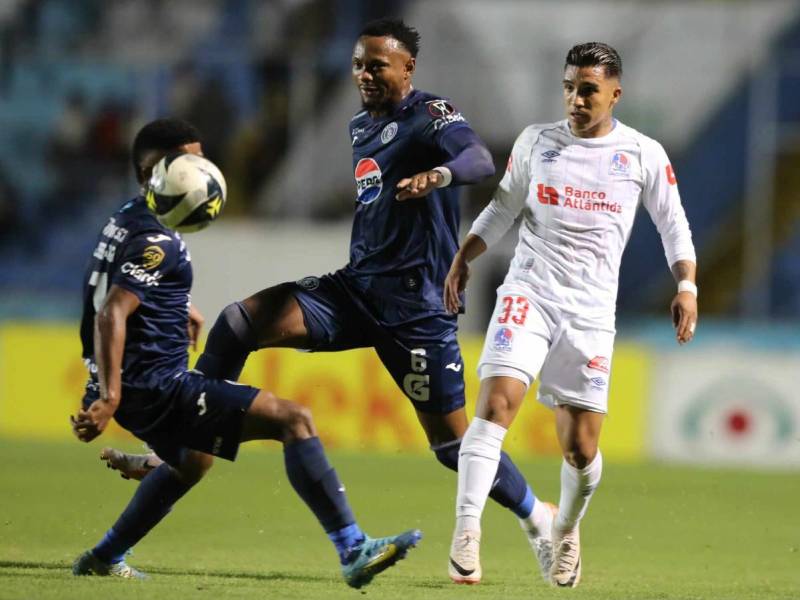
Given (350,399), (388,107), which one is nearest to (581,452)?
(388,107)

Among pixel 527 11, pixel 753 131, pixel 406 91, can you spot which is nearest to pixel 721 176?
pixel 753 131

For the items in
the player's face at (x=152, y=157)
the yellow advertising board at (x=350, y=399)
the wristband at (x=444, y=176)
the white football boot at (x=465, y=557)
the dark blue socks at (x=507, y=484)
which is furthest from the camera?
the yellow advertising board at (x=350, y=399)

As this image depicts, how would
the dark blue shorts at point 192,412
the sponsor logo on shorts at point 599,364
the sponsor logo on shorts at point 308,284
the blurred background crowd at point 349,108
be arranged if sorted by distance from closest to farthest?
1. the dark blue shorts at point 192,412
2. the sponsor logo on shorts at point 599,364
3. the sponsor logo on shorts at point 308,284
4. the blurred background crowd at point 349,108

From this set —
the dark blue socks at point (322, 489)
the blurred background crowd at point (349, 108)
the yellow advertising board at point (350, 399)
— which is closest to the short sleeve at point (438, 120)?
the dark blue socks at point (322, 489)

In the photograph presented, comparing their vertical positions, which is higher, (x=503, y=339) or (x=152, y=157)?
(x=152, y=157)

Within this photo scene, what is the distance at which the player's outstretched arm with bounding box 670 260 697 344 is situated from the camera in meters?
5.74

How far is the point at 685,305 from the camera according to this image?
577 cm

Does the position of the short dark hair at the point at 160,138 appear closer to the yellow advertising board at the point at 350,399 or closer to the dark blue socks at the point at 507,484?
the dark blue socks at the point at 507,484

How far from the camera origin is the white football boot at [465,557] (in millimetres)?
5477

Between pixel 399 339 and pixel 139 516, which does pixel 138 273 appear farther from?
pixel 399 339

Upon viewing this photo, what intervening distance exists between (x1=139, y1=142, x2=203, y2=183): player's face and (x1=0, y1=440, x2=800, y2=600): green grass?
1.55m

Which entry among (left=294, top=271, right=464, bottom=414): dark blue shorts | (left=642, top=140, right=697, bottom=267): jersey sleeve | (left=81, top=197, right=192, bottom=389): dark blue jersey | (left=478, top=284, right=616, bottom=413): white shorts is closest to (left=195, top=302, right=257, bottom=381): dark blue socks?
(left=294, top=271, right=464, bottom=414): dark blue shorts

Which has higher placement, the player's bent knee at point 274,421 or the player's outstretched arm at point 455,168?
the player's outstretched arm at point 455,168

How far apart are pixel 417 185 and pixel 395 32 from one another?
1139mm
